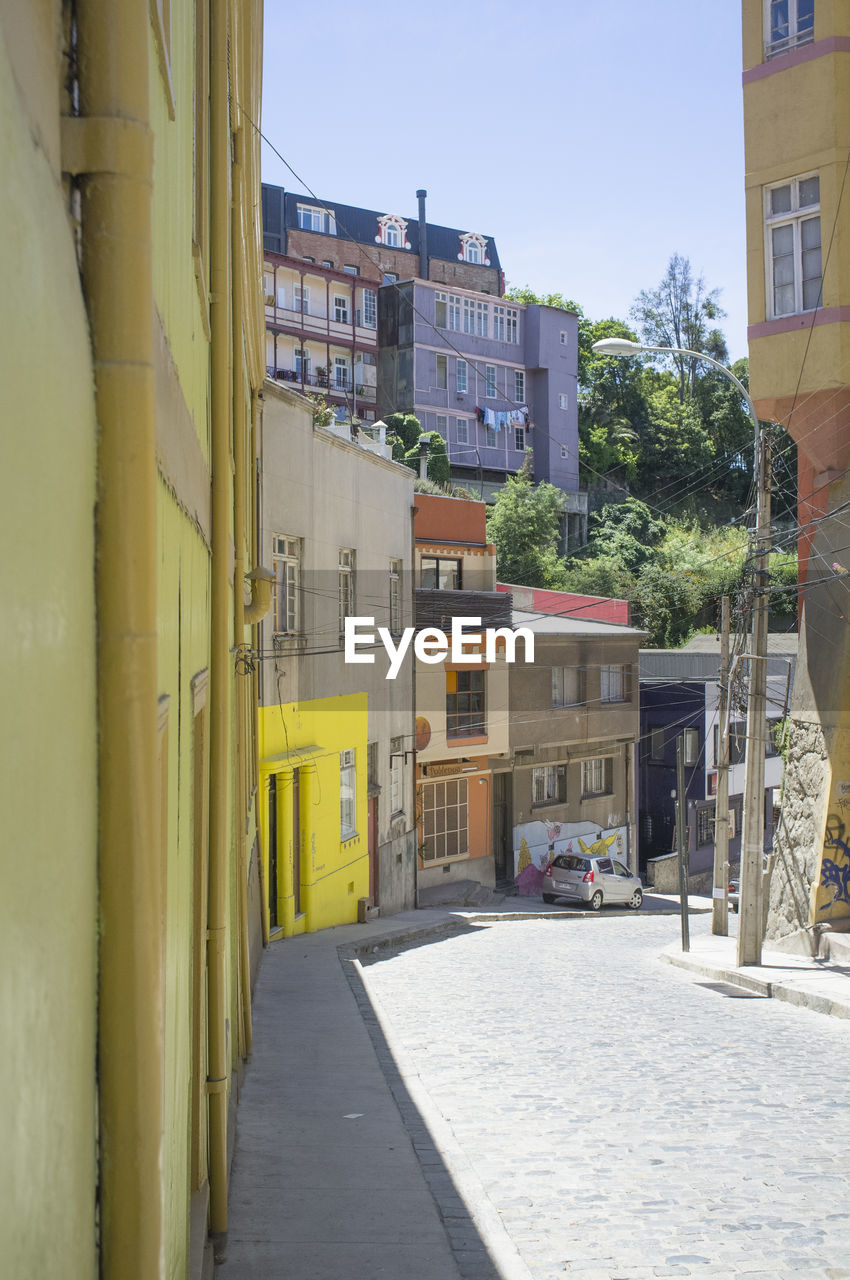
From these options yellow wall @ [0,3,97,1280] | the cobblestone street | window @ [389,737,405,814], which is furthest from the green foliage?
yellow wall @ [0,3,97,1280]

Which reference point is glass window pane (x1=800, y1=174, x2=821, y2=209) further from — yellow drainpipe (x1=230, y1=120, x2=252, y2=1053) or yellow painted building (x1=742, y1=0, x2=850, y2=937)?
yellow drainpipe (x1=230, y1=120, x2=252, y2=1053)

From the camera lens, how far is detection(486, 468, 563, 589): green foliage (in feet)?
154

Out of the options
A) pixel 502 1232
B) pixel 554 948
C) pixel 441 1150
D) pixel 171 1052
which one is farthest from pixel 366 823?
pixel 171 1052

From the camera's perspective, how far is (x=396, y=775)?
26.8m

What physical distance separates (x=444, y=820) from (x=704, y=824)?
38.8 feet

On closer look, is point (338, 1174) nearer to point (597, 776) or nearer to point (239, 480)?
point (239, 480)

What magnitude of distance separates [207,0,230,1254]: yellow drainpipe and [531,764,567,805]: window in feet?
95.4

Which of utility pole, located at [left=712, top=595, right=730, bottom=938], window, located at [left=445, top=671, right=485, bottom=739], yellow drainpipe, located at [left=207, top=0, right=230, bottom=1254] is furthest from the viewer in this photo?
window, located at [left=445, top=671, right=485, bottom=739]

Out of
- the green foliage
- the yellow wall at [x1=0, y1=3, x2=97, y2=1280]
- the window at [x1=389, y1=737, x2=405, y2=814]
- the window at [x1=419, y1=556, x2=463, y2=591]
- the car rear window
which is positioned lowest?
the car rear window

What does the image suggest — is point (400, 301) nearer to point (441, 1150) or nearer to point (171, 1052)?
point (441, 1150)

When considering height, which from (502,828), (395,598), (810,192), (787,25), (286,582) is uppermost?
(787,25)

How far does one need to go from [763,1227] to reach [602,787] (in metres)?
30.8

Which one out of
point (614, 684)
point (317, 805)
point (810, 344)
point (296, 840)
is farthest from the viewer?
point (614, 684)

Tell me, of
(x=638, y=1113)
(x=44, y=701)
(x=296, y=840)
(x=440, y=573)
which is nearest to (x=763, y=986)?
(x=638, y=1113)
